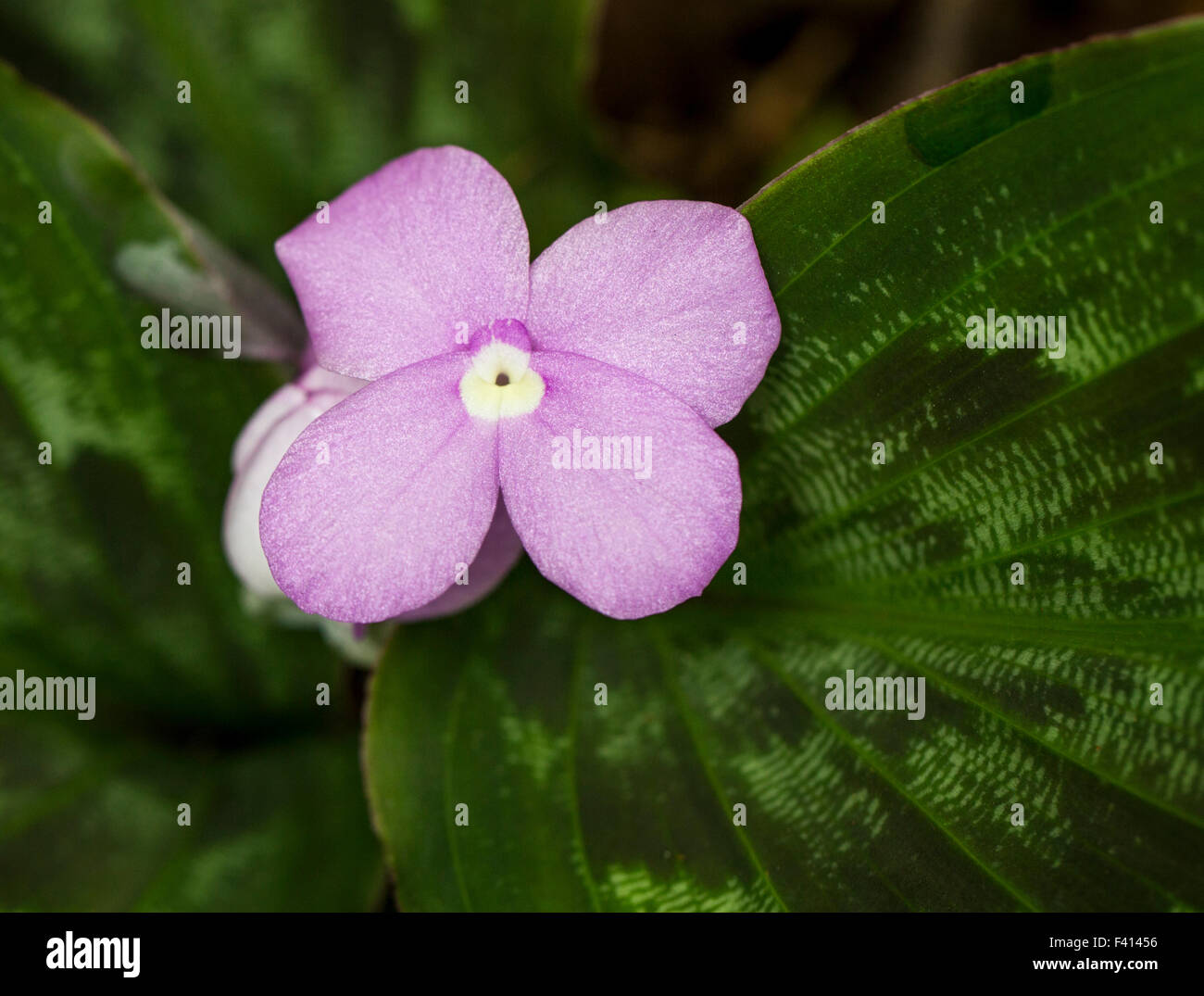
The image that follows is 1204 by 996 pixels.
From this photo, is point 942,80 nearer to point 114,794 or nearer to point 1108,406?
point 1108,406

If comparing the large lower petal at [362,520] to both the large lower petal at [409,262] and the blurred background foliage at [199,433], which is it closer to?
the large lower petal at [409,262]
